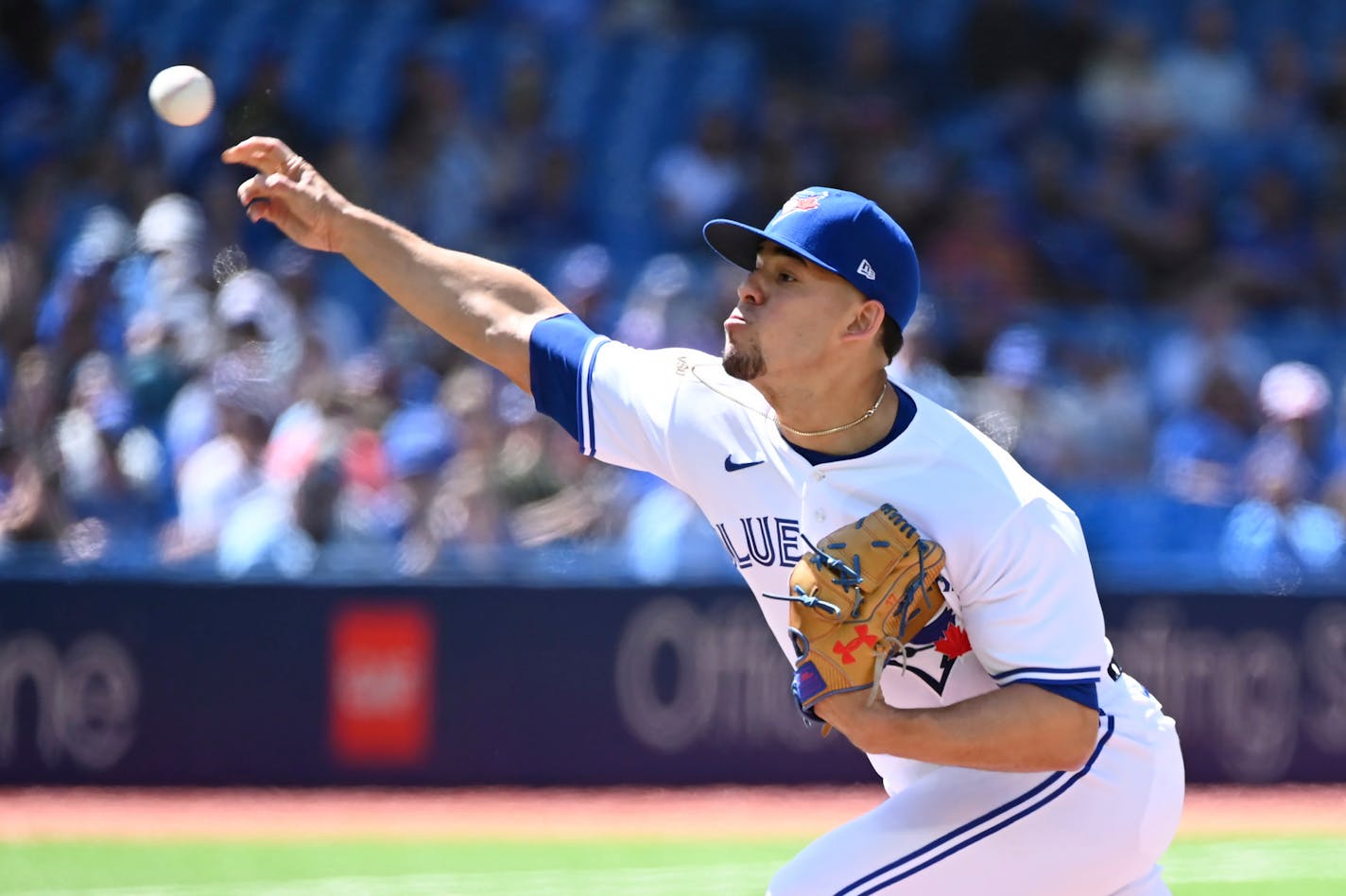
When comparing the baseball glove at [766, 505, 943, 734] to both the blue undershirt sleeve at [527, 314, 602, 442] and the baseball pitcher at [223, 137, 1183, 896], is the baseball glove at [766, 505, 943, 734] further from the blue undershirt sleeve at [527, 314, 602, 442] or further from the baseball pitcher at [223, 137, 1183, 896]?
the blue undershirt sleeve at [527, 314, 602, 442]

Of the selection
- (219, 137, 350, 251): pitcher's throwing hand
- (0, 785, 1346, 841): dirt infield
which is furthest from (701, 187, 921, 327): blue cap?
(0, 785, 1346, 841): dirt infield

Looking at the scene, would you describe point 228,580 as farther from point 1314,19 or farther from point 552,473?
point 1314,19

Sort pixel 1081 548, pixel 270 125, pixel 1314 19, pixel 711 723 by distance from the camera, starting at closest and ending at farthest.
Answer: pixel 1081 548, pixel 711 723, pixel 270 125, pixel 1314 19

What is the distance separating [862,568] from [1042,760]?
51cm

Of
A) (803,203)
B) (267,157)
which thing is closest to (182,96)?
(267,157)

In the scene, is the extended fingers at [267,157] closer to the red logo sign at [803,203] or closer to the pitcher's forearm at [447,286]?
the pitcher's forearm at [447,286]

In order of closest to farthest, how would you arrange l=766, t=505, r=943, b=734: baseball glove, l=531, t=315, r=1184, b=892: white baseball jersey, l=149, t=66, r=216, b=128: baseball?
l=766, t=505, r=943, b=734: baseball glove
l=531, t=315, r=1184, b=892: white baseball jersey
l=149, t=66, r=216, b=128: baseball

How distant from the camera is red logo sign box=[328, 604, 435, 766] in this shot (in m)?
9.17

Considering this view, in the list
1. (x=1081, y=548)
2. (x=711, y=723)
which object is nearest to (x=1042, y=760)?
(x=1081, y=548)

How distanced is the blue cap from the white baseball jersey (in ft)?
A: 0.74

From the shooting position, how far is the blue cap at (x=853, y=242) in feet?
12.3

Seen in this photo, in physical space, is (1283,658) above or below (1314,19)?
below

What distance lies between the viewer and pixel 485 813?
8.82 metres

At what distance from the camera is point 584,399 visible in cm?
420
